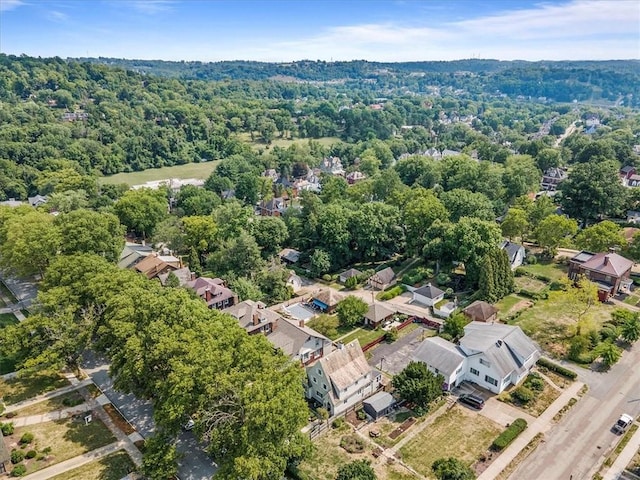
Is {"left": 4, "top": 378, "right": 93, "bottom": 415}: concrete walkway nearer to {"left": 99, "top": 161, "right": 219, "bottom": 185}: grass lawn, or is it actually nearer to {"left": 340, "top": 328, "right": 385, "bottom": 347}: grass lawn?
{"left": 340, "top": 328, "right": 385, "bottom": 347}: grass lawn

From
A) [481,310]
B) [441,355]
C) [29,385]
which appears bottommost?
[29,385]

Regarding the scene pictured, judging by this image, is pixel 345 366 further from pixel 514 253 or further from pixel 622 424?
pixel 514 253

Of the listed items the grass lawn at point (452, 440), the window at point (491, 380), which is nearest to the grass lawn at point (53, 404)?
the grass lawn at point (452, 440)

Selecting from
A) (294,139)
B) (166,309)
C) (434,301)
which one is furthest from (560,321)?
(294,139)

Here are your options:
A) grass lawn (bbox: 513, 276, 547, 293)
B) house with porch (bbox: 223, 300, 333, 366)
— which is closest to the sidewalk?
house with porch (bbox: 223, 300, 333, 366)

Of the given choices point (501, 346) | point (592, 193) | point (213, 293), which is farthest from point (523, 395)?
point (592, 193)

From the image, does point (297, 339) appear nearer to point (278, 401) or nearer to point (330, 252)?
point (278, 401)
